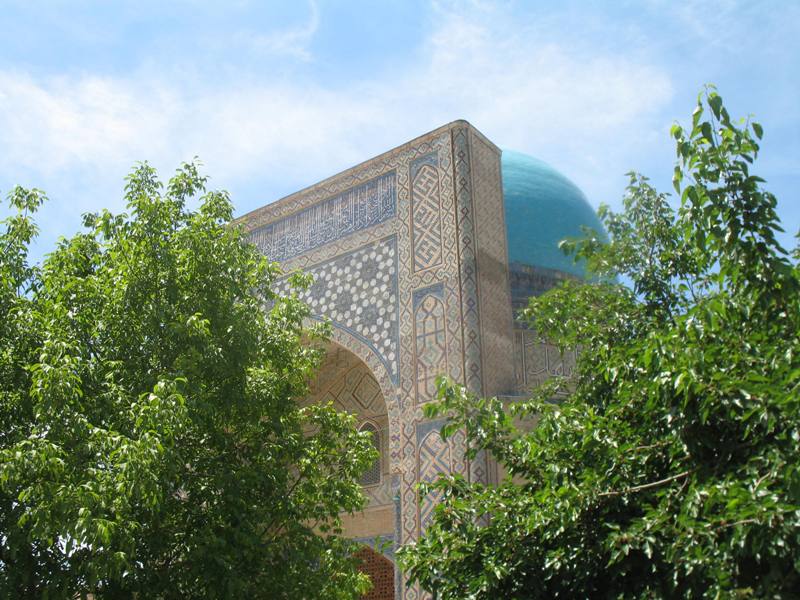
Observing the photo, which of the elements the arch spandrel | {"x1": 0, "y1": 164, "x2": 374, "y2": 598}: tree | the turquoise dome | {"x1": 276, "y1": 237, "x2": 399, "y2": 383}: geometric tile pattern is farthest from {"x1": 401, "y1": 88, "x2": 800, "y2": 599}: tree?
the turquoise dome

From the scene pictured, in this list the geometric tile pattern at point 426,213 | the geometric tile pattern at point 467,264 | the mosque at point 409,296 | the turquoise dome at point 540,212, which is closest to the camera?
the geometric tile pattern at point 467,264

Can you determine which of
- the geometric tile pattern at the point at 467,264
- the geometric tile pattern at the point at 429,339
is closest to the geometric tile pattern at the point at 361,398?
the geometric tile pattern at the point at 429,339

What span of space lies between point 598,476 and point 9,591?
10.1ft

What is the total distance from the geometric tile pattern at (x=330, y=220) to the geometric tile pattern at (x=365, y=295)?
330mm

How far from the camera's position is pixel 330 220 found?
991 cm

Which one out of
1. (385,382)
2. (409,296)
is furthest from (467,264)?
(385,382)

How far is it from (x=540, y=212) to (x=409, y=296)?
11.7 ft

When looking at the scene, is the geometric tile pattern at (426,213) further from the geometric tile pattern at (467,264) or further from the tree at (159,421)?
the tree at (159,421)

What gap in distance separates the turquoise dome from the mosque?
0.14 m

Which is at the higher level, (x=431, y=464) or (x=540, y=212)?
(x=540, y=212)

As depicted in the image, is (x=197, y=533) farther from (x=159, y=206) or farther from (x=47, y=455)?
Answer: (x=159, y=206)

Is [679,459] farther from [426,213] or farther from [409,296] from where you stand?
[426,213]

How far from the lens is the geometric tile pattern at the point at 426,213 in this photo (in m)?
8.68

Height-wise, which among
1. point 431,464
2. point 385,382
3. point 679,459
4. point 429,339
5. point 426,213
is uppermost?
point 426,213
